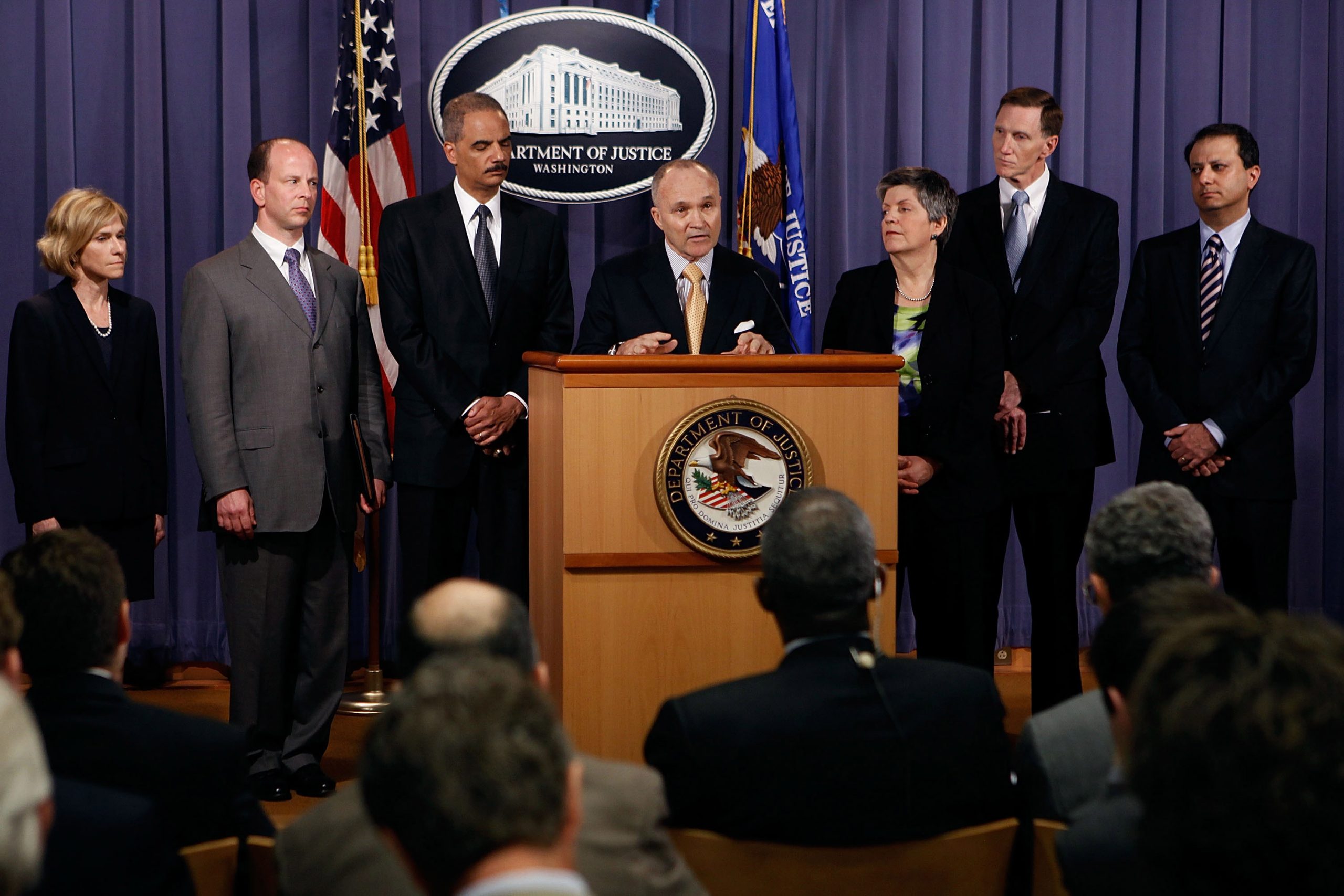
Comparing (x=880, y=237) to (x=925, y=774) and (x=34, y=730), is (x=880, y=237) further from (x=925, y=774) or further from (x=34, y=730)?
(x=34, y=730)

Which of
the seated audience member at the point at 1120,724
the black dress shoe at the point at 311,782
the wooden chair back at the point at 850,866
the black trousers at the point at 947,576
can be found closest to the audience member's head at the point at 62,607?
the wooden chair back at the point at 850,866

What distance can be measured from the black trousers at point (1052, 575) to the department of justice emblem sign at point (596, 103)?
1.85 m

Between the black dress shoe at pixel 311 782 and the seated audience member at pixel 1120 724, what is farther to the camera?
the black dress shoe at pixel 311 782

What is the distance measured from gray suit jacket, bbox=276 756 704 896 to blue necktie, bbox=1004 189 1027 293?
3.10 meters

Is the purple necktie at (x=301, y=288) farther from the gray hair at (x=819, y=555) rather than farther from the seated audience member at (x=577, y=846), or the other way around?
the seated audience member at (x=577, y=846)

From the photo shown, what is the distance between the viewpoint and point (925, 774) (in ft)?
6.15

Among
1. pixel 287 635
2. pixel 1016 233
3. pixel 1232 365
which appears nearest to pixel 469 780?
pixel 287 635

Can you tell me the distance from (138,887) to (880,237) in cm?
453

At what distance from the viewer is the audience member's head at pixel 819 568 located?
6.57 feet

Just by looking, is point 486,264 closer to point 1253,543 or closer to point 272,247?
point 272,247

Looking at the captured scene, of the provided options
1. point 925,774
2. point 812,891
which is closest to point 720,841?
point 812,891

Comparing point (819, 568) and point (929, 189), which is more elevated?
point (929, 189)

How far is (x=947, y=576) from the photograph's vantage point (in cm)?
384

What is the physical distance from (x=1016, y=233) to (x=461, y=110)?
1.77 meters
